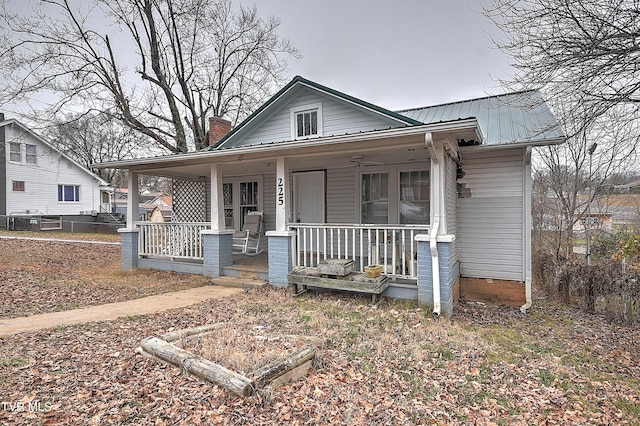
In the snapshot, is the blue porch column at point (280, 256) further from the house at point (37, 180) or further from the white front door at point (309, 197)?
the house at point (37, 180)

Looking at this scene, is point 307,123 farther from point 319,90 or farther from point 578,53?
point 578,53

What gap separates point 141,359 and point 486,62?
7.32m

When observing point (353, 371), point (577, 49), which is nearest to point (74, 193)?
point (353, 371)

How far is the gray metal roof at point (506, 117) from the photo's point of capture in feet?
21.3

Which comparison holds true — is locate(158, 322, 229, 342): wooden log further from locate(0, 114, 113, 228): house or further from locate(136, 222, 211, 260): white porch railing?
locate(0, 114, 113, 228): house

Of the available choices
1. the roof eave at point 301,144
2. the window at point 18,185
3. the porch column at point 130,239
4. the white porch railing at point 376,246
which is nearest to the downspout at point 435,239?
the white porch railing at point 376,246

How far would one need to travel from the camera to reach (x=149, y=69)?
1827 cm

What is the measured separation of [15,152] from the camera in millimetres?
21906

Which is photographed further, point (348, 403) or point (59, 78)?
point (59, 78)

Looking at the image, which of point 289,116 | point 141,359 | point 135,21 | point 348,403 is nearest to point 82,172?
point 135,21

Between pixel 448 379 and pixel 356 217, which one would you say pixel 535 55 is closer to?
pixel 448 379

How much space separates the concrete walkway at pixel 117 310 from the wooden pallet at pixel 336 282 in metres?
1.35

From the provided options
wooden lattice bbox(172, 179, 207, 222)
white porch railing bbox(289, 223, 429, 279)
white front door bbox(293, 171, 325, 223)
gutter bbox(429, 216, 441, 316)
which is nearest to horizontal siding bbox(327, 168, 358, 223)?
white front door bbox(293, 171, 325, 223)

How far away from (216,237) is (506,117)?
7.55m
